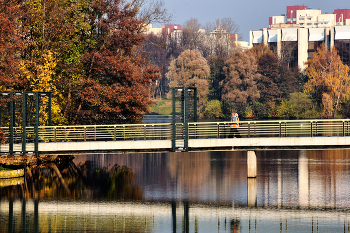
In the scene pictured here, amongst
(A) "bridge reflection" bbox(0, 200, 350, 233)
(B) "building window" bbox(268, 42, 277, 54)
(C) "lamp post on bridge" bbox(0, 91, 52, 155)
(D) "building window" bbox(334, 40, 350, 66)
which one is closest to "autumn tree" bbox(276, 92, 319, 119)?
(D) "building window" bbox(334, 40, 350, 66)

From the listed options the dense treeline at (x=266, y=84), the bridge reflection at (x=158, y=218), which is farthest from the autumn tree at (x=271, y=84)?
the bridge reflection at (x=158, y=218)

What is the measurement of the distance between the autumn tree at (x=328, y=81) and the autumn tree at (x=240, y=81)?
897 centimetres

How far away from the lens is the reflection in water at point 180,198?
817 inches

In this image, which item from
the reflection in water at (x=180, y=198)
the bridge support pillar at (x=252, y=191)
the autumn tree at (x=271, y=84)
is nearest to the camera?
the reflection in water at (x=180, y=198)

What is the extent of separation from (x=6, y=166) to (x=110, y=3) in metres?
13.4

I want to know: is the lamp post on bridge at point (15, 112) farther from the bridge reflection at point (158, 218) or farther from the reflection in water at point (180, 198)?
the bridge reflection at point (158, 218)

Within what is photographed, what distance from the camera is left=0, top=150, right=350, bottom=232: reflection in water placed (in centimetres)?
2075

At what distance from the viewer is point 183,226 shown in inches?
810

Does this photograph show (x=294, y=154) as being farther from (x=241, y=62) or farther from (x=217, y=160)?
(x=241, y=62)

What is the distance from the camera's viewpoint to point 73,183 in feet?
103

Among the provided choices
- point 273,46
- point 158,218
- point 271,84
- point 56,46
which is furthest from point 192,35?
point 158,218

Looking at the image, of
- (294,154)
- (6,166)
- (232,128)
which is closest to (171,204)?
(232,128)

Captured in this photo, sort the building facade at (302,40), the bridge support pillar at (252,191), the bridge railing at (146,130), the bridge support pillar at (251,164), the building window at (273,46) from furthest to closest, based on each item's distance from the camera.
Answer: the building window at (273,46), the building facade at (302,40), the bridge support pillar at (251,164), the bridge railing at (146,130), the bridge support pillar at (252,191)

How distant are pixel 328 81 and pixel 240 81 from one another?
13642mm
